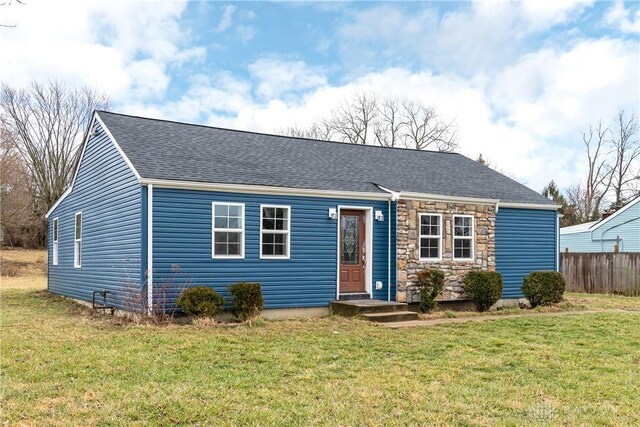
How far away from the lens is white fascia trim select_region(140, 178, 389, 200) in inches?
431

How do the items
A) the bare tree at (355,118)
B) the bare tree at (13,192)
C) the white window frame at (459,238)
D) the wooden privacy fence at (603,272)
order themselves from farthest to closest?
→ the bare tree at (355,118)
the bare tree at (13,192)
the wooden privacy fence at (603,272)
the white window frame at (459,238)

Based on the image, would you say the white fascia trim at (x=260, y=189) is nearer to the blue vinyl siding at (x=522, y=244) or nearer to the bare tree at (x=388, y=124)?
the blue vinyl siding at (x=522, y=244)

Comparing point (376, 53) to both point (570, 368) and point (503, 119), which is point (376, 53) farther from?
point (570, 368)

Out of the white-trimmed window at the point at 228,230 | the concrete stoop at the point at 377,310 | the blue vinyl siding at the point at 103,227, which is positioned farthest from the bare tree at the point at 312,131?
the white-trimmed window at the point at 228,230

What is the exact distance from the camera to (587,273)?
20.7m

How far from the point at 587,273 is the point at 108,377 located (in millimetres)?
18865

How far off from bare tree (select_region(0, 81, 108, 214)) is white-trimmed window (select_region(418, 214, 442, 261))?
27554 mm

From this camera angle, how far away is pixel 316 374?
22.0 ft

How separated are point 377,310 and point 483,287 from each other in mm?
3318

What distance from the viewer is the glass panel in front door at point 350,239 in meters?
13.2

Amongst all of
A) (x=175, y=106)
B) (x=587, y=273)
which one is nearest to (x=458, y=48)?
(x=587, y=273)

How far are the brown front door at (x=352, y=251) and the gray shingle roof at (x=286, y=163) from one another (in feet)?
2.44

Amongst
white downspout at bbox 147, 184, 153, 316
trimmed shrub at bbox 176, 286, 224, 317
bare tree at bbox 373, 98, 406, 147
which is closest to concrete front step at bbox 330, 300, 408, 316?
trimmed shrub at bbox 176, 286, 224, 317

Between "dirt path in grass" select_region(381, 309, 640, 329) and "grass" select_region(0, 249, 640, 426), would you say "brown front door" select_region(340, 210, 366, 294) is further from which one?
"grass" select_region(0, 249, 640, 426)
